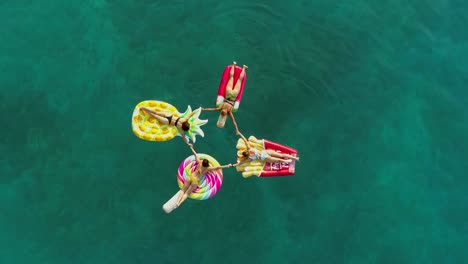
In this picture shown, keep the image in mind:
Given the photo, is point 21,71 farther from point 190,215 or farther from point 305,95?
point 305,95

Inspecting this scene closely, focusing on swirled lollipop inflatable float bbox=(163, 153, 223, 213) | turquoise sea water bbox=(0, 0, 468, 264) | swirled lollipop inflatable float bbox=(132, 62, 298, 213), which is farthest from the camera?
turquoise sea water bbox=(0, 0, 468, 264)


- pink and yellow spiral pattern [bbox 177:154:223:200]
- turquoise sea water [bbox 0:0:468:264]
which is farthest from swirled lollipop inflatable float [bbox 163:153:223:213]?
turquoise sea water [bbox 0:0:468:264]

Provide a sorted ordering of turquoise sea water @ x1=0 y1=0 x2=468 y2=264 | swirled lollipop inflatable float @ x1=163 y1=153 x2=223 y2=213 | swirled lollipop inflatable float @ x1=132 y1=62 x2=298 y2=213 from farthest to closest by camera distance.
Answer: turquoise sea water @ x1=0 y1=0 x2=468 y2=264 → swirled lollipop inflatable float @ x1=163 y1=153 x2=223 y2=213 → swirled lollipop inflatable float @ x1=132 y1=62 x2=298 y2=213

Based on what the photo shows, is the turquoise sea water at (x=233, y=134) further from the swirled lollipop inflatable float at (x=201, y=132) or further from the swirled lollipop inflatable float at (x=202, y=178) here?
the swirled lollipop inflatable float at (x=201, y=132)

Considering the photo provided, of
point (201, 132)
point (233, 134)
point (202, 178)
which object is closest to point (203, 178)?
point (202, 178)

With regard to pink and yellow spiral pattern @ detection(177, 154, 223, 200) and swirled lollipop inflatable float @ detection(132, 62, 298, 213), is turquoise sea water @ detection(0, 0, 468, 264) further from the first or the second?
swirled lollipop inflatable float @ detection(132, 62, 298, 213)

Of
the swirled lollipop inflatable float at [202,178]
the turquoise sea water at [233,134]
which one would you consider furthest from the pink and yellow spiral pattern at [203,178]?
the turquoise sea water at [233,134]

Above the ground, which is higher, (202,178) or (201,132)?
(201,132)

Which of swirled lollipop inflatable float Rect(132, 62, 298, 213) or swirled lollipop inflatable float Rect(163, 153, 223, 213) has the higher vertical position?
swirled lollipop inflatable float Rect(132, 62, 298, 213)

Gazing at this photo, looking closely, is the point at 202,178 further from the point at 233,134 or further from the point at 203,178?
the point at 233,134
